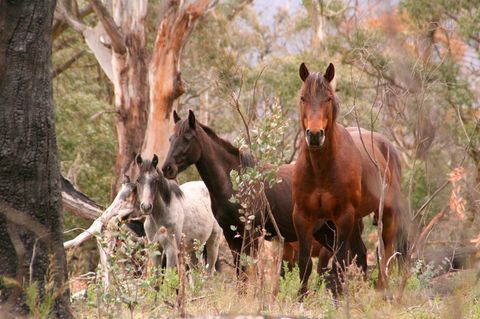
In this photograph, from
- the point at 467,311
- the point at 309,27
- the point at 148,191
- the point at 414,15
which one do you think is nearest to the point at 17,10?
the point at 467,311

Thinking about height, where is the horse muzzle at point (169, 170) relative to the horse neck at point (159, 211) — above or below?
above

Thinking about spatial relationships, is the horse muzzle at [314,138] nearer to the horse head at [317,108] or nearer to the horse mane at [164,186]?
the horse head at [317,108]

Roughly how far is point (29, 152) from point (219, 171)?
5239 millimetres

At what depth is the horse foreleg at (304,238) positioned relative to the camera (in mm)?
9695

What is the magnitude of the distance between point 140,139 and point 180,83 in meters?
1.58

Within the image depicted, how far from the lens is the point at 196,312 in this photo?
760cm

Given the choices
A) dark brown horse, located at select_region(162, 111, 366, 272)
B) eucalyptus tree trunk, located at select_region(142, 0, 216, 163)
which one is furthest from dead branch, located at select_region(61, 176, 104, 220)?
dark brown horse, located at select_region(162, 111, 366, 272)

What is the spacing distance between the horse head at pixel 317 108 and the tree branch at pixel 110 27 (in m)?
10.5

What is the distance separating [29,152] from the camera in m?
6.42

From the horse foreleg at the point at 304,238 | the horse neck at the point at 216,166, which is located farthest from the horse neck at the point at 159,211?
the horse foreleg at the point at 304,238

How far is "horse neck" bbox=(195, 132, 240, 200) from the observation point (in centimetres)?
1145

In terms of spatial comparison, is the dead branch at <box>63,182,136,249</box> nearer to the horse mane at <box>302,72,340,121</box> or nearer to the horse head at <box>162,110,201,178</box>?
the horse head at <box>162,110,201,178</box>

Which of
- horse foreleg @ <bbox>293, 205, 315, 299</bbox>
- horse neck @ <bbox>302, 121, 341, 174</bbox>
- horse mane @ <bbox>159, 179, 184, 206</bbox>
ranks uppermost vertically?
horse neck @ <bbox>302, 121, 341, 174</bbox>

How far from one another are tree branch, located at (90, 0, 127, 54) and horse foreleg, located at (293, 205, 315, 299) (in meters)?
10.4
